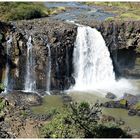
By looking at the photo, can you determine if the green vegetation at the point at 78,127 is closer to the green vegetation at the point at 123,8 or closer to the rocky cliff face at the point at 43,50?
the rocky cliff face at the point at 43,50

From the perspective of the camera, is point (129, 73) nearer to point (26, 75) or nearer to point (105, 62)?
point (105, 62)

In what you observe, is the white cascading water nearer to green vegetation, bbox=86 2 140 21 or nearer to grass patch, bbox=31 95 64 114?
grass patch, bbox=31 95 64 114

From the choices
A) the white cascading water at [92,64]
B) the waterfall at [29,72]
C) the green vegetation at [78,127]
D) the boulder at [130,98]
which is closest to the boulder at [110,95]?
the boulder at [130,98]

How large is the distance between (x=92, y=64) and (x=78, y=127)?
16403 mm

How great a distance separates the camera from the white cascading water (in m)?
40.4

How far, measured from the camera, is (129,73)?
43.2 metres

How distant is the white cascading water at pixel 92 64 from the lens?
4041 centimetres

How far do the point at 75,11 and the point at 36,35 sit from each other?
712 inches

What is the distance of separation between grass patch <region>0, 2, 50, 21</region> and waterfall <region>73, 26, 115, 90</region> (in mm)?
7636

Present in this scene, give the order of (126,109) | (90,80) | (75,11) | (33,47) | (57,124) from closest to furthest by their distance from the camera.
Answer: (57,124) → (126,109) → (33,47) → (90,80) → (75,11)

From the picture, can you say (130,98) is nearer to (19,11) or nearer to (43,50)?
(43,50)

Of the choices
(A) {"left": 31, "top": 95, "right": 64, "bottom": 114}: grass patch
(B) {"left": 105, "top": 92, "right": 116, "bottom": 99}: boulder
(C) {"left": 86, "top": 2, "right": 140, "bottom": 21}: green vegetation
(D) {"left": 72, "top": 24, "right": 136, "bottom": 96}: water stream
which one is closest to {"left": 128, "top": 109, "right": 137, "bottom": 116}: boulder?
(B) {"left": 105, "top": 92, "right": 116, "bottom": 99}: boulder

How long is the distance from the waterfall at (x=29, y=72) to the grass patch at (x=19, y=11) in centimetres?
706

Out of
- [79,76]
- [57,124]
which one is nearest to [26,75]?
[79,76]
